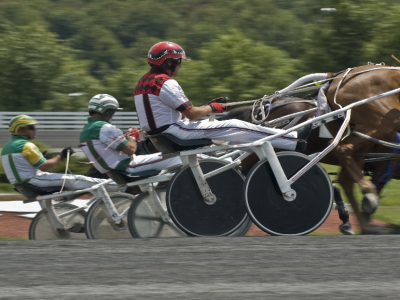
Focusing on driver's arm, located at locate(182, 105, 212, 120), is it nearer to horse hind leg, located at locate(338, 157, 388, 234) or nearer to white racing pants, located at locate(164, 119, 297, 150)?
white racing pants, located at locate(164, 119, 297, 150)

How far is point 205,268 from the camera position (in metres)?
4.08

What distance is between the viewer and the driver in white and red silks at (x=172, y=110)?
204 inches

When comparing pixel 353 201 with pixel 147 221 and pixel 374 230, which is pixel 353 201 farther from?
pixel 147 221

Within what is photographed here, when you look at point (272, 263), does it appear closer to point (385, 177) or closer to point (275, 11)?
point (385, 177)

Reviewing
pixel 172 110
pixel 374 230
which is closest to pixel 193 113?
pixel 172 110

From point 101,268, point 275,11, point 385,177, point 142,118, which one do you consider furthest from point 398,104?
point 275,11

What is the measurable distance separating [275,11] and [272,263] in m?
102

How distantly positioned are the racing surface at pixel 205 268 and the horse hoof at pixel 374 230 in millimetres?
1055

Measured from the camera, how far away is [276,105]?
23.4ft

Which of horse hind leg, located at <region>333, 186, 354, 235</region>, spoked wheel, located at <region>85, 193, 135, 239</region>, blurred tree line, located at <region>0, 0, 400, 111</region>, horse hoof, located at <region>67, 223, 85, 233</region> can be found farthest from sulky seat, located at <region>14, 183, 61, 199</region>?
blurred tree line, located at <region>0, 0, 400, 111</region>

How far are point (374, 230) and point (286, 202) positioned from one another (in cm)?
130

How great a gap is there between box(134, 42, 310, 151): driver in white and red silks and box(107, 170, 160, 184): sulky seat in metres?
0.52

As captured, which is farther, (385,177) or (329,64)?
(329,64)

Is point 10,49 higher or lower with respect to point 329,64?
lower
